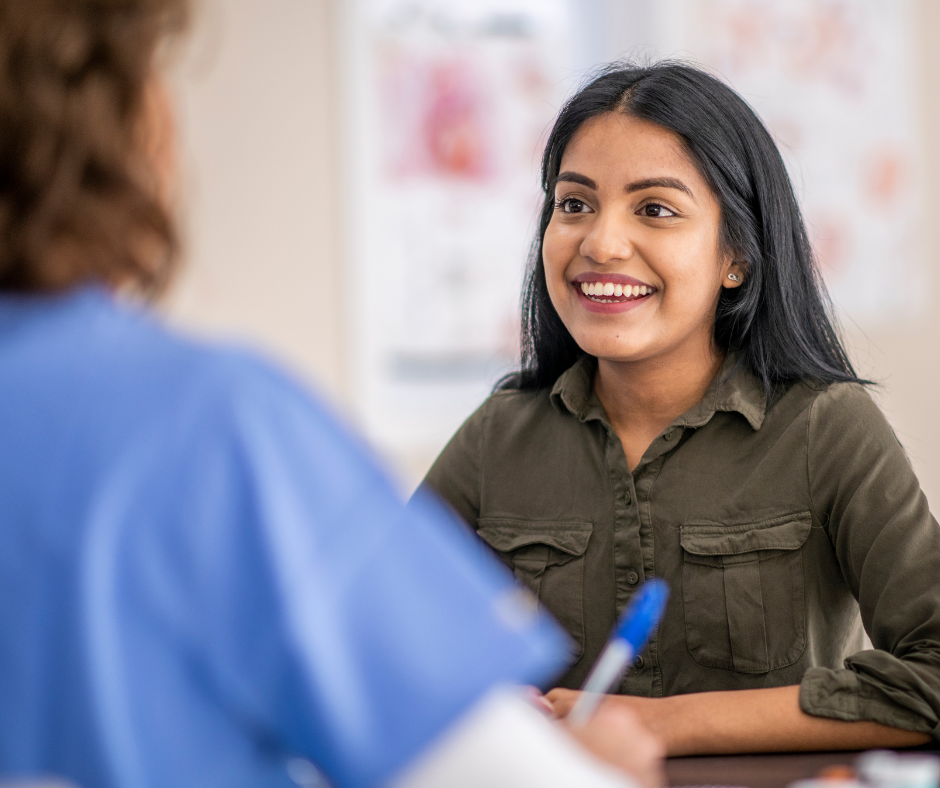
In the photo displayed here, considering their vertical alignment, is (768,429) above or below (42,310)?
below

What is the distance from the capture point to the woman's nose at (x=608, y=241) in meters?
1.32

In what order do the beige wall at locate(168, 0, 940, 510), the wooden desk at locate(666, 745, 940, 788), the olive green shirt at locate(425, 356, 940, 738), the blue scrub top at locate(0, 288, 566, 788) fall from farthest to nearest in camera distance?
the beige wall at locate(168, 0, 940, 510) < the olive green shirt at locate(425, 356, 940, 738) < the wooden desk at locate(666, 745, 940, 788) < the blue scrub top at locate(0, 288, 566, 788)

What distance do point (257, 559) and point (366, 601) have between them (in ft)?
0.19

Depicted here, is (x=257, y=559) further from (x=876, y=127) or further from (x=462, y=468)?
(x=876, y=127)

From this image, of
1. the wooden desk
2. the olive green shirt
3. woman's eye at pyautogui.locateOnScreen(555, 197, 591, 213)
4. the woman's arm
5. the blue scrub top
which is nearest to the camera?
the blue scrub top

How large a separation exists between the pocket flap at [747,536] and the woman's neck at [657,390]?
14 centimetres

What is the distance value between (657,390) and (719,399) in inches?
3.5

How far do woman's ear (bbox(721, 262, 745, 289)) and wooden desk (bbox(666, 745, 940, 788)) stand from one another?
642 millimetres

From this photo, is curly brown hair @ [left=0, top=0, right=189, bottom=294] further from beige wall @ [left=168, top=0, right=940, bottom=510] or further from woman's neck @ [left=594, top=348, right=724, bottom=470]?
beige wall @ [left=168, top=0, right=940, bottom=510]

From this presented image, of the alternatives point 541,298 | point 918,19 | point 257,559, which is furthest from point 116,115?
point 918,19

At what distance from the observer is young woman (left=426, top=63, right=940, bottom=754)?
4.11 feet

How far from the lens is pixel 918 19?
3539 mm

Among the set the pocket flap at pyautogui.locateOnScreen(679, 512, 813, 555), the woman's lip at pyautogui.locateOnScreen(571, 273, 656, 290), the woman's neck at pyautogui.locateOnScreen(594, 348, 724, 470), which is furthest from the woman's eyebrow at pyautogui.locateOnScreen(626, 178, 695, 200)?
the pocket flap at pyautogui.locateOnScreen(679, 512, 813, 555)

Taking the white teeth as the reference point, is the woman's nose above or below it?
above
